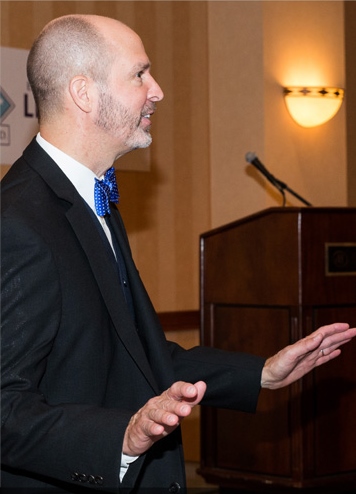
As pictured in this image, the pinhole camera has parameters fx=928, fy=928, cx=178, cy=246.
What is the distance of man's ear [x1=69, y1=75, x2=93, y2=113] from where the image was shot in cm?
212

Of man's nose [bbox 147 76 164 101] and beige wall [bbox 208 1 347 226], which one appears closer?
man's nose [bbox 147 76 164 101]

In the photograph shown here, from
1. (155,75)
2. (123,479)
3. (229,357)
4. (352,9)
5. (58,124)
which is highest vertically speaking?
(352,9)

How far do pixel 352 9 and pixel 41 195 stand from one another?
18.3ft

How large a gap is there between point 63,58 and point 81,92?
0.10 meters

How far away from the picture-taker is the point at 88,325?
1918 millimetres

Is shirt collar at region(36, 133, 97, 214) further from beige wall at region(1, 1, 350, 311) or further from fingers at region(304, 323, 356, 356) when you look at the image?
beige wall at region(1, 1, 350, 311)

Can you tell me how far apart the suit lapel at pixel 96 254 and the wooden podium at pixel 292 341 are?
2087mm

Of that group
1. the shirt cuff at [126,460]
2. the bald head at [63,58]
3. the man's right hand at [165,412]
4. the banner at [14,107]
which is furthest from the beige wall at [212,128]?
the man's right hand at [165,412]

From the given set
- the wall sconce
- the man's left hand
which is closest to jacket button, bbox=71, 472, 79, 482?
the man's left hand

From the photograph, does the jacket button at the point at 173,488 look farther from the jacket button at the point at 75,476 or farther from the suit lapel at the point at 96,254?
the jacket button at the point at 75,476

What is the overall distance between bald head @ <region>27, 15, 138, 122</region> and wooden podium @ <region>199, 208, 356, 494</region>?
1998mm

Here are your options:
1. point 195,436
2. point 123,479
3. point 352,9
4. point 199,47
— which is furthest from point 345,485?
point 352,9

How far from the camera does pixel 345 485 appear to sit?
13.3 feet

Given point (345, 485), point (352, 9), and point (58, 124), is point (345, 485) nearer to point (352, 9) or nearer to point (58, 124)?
point (58, 124)
